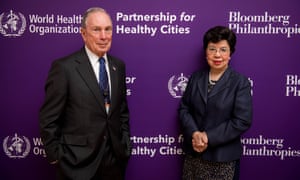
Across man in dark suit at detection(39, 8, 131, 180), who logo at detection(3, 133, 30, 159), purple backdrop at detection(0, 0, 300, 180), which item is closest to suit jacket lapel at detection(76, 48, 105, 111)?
man in dark suit at detection(39, 8, 131, 180)

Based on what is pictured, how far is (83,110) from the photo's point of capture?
1.98 m

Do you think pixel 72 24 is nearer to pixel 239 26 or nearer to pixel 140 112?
pixel 140 112

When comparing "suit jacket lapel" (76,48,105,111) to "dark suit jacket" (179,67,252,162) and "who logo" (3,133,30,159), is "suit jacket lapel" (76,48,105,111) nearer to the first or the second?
"dark suit jacket" (179,67,252,162)

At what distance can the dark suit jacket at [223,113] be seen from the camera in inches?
84.0

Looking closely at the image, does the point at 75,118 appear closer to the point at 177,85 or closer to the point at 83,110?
the point at 83,110

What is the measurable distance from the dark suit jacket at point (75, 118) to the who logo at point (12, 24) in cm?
81

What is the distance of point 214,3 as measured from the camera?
248 centimetres

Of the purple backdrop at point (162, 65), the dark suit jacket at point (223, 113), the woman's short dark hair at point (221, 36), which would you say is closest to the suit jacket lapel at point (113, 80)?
the purple backdrop at point (162, 65)

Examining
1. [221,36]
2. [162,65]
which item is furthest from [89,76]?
[221,36]

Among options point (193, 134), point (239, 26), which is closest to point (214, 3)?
point (239, 26)

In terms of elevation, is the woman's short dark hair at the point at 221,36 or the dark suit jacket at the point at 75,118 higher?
the woman's short dark hair at the point at 221,36

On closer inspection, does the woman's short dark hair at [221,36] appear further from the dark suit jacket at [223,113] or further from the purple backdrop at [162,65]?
the purple backdrop at [162,65]

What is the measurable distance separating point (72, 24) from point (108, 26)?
0.65 meters

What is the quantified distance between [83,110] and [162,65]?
33.8 inches
